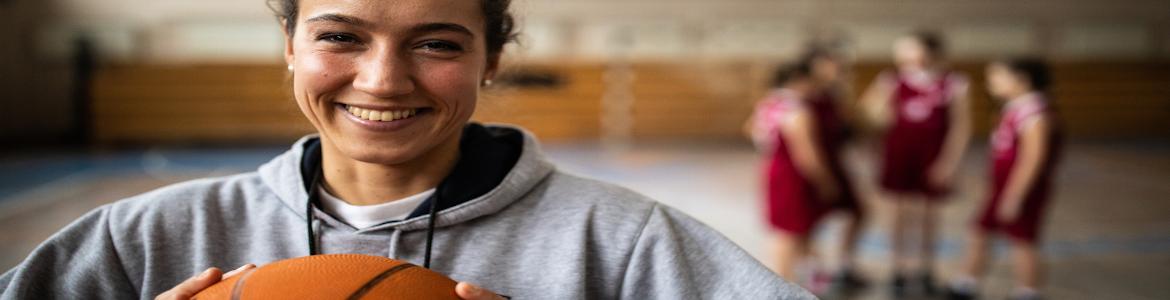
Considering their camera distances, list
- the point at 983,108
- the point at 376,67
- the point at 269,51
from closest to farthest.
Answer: the point at 376,67
the point at 269,51
the point at 983,108

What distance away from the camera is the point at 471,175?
1236mm

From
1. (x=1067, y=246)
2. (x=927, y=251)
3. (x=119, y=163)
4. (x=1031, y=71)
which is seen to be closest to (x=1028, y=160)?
(x=1031, y=71)

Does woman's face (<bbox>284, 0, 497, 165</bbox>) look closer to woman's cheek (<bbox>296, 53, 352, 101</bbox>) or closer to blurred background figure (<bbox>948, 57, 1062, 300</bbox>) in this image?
woman's cheek (<bbox>296, 53, 352, 101</bbox>)

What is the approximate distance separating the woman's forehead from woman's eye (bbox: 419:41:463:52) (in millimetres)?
28

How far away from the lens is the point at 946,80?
419cm

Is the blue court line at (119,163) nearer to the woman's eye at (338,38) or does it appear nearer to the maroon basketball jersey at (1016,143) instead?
the maroon basketball jersey at (1016,143)

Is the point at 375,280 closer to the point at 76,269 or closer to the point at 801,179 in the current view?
the point at 76,269

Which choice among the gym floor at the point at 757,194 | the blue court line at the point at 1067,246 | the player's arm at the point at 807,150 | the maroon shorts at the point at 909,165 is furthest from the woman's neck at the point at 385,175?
the blue court line at the point at 1067,246

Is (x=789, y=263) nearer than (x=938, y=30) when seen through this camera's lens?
Yes

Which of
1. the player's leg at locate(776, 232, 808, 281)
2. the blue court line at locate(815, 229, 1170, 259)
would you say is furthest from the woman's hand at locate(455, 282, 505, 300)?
the blue court line at locate(815, 229, 1170, 259)

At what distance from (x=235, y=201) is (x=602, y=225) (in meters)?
0.51

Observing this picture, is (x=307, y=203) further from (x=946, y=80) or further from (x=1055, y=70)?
(x=1055, y=70)

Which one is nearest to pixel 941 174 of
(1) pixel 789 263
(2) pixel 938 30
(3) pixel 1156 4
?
(1) pixel 789 263

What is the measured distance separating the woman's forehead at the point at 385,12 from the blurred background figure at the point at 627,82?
555cm
